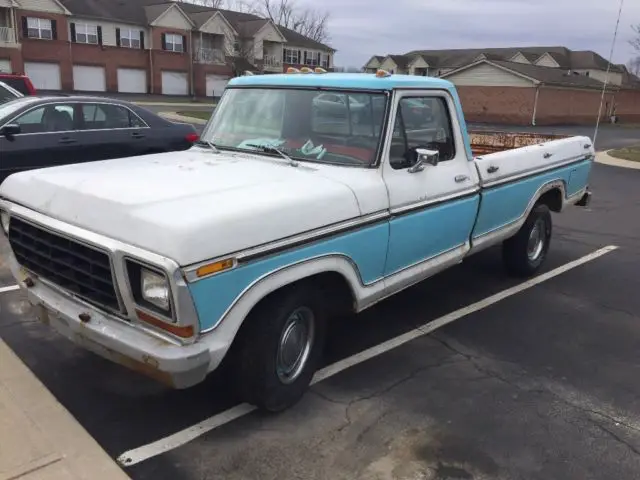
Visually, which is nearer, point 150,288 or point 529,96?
point 150,288

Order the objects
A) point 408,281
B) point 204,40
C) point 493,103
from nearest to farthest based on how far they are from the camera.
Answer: point 408,281 < point 493,103 < point 204,40

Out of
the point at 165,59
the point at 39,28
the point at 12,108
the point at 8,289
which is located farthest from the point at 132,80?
the point at 8,289

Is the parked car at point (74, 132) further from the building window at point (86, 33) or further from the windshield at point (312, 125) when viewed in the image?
the building window at point (86, 33)

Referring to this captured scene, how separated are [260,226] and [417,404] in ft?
5.37

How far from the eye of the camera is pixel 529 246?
6.24m

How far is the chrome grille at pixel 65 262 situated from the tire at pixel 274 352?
2.45 ft

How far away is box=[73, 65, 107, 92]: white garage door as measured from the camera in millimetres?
42531

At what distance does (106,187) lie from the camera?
127 inches

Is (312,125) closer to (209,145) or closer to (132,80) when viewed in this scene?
(209,145)

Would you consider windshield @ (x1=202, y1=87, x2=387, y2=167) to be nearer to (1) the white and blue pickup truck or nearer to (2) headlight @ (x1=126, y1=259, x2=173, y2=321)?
(1) the white and blue pickup truck

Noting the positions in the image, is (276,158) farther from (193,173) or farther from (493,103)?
(493,103)

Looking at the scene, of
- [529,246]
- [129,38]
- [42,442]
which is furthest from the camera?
[129,38]

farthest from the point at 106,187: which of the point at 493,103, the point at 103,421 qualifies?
the point at 493,103

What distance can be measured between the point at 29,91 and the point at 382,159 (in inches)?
434
